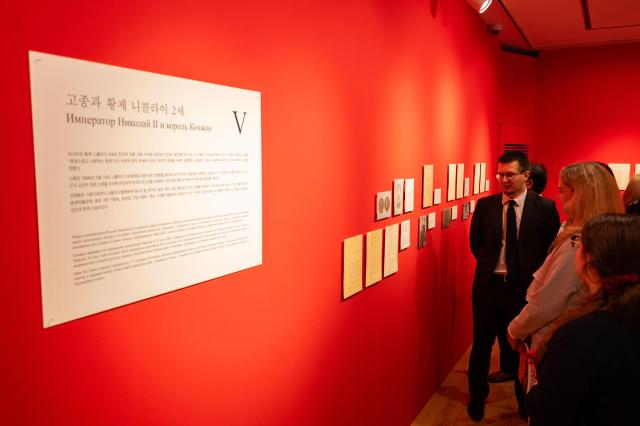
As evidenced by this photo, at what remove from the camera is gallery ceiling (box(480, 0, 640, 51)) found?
4.39 metres

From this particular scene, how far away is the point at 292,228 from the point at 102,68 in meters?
0.97

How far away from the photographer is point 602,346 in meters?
1.39

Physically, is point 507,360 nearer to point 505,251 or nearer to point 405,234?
point 505,251

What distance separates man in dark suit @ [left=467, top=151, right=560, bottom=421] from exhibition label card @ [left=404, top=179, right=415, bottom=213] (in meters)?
0.80

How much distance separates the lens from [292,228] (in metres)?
1.93

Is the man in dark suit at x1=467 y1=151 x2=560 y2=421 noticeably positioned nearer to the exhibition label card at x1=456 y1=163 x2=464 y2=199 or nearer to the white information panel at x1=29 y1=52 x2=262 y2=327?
the exhibition label card at x1=456 y1=163 x2=464 y2=199

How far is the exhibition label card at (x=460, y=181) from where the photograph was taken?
4.12 m

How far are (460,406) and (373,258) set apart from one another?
77.5 inches

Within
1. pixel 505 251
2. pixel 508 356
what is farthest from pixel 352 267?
pixel 508 356

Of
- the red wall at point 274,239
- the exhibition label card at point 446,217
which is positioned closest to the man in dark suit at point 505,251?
the exhibition label card at point 446,217

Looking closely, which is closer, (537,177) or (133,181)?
(133,181)

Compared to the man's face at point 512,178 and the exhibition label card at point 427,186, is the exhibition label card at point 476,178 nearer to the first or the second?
the man's face at point 512,178

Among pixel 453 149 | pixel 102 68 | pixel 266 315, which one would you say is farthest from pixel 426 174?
pixel 102 68

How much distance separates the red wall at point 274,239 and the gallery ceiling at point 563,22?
53.7 inches
